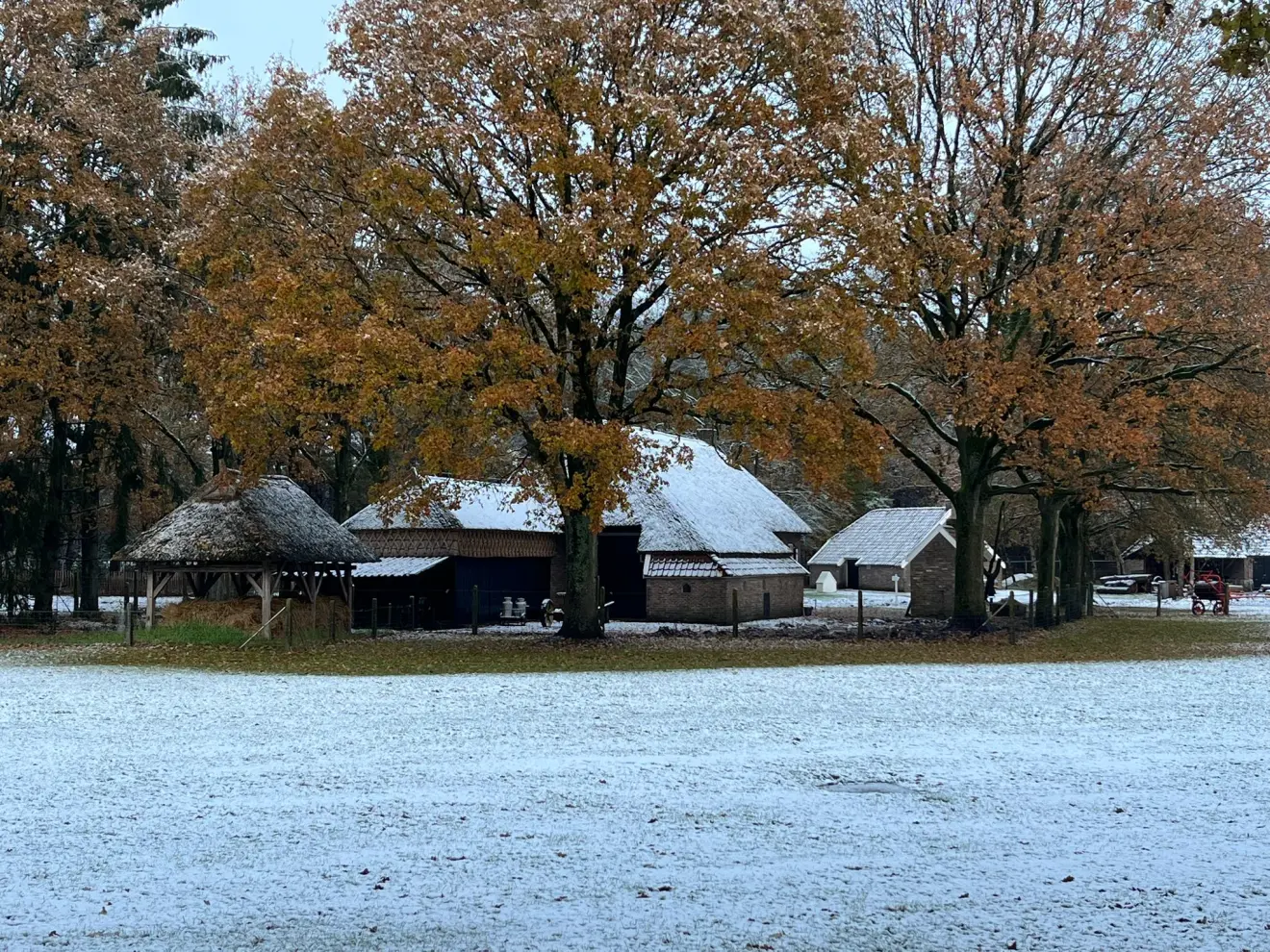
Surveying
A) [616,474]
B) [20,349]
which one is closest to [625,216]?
[616,474]

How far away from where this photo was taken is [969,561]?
3416cm

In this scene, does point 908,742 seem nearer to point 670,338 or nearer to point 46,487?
point 670,338

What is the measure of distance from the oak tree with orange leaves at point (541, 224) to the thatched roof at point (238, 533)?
309 centimetres

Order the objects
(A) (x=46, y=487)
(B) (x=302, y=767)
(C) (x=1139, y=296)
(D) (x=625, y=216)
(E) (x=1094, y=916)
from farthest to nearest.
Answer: (A) (x=46, y=487), (C) (x=1139, y=296), (D) (x=625, y=216), (B) (x=302, y=767), (E) (x=1094, y=916)

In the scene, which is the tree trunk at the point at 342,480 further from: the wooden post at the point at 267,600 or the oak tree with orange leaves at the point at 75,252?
the wooden post at the point at 267,600

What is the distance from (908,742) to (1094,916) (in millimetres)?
6548

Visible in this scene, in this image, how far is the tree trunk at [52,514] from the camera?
35656 mm

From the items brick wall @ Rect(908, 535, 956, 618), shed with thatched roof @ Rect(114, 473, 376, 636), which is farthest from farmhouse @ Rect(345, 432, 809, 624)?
brick wall @ Rect(908, 535, 956, 618)

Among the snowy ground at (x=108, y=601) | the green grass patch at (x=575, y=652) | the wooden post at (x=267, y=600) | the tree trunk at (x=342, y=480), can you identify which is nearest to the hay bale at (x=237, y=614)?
the wooden post at (x=267, y=600)

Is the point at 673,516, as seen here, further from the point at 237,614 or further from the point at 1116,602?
the point at 1116,602

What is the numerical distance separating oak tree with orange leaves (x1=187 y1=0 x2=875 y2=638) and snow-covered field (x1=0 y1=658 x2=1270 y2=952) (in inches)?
347

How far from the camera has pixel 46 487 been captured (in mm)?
35750

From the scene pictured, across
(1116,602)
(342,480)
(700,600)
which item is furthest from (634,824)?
Answer: (1116,602)

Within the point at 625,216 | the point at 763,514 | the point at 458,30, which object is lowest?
the point at 763,514
